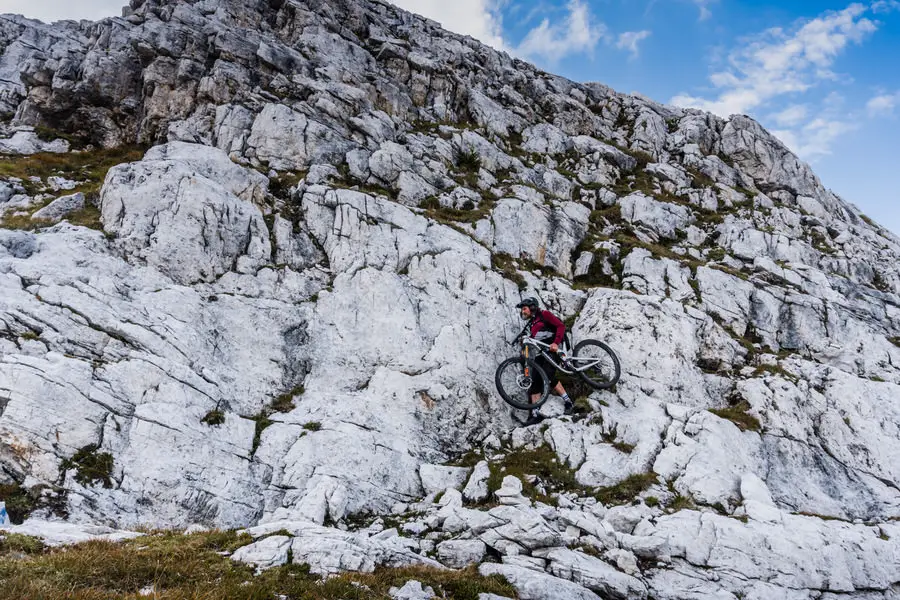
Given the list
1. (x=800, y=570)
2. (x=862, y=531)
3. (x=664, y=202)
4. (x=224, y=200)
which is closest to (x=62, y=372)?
(x=224, y=200)

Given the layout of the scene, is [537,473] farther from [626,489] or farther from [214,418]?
[214,418]

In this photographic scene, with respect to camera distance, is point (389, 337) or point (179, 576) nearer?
point (179, 576)

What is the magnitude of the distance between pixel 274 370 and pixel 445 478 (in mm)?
7629

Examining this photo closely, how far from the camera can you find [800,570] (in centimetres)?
1095

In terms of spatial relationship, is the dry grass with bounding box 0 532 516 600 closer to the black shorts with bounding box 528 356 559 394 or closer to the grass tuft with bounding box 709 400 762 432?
the black shorts with bounding box 528 356 559 394

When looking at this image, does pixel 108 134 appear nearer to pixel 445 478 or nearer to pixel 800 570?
pixel 445 478

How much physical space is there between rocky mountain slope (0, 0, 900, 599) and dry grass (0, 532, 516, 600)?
32.6 inches

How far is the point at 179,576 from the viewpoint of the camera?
6652 millimetres

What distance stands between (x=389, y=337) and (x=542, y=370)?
21.5 feet

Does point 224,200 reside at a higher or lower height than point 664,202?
lower

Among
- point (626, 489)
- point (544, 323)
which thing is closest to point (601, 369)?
point (544, 323)

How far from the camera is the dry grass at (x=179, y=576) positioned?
5.73 metres

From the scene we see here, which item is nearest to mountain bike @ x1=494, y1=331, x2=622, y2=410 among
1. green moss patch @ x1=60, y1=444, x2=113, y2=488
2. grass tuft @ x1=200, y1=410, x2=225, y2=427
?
grass tuft @ x1=200, y1=410, x2=225, y2=427

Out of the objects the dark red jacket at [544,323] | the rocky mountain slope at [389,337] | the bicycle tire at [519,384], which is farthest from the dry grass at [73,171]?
the dark red jacket at [544,323]
